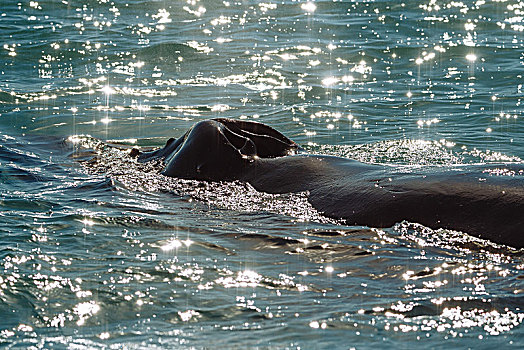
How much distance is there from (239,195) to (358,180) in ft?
3.12

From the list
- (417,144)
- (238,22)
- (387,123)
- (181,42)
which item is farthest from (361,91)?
(238,22)

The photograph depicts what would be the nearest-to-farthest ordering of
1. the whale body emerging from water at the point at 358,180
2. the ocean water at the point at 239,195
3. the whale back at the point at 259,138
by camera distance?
the ocean water at the point at 239,195 → the whale body emerging from water at the point at 358,180 → the whale back at the point at 259,138

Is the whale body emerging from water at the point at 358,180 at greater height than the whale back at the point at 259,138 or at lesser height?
lesser

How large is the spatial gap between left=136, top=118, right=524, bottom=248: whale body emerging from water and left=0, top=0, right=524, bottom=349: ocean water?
115 mm

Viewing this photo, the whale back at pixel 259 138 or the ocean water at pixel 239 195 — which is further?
the whale back at pixel 259 138

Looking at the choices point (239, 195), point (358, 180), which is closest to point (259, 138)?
point (239, 195)

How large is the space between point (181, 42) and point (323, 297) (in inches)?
453

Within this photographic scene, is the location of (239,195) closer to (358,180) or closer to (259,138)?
(259,138)

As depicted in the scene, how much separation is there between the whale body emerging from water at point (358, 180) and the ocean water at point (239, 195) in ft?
0.38

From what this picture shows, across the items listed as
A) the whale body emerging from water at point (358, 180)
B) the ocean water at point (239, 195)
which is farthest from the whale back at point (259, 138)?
the ocean water at point (239, 195)

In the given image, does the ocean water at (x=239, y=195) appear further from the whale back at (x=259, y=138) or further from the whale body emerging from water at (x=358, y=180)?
the whale back at (x=259, y=138)

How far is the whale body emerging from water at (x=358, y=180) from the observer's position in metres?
5.14

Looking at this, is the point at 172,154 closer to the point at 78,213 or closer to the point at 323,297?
the point at 78,213

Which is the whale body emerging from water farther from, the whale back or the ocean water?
the ocean water
